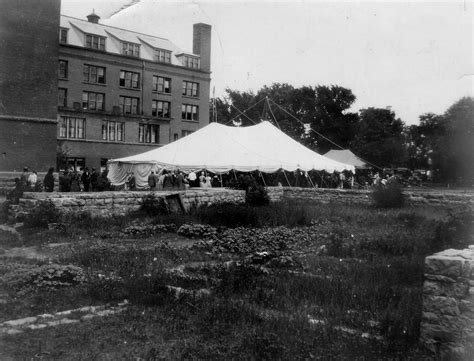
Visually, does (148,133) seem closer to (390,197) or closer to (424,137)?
(390,197)

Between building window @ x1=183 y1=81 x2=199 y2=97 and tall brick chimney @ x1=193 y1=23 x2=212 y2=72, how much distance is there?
211 centimetres

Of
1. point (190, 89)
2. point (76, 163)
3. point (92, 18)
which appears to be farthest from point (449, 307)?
point (92, 18)

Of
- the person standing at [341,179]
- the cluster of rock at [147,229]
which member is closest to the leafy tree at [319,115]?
the person standing at [341,179]

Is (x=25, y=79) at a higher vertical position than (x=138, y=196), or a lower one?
higher

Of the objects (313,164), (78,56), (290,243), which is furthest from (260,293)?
(78,56)

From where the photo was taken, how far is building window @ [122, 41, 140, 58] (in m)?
49.0

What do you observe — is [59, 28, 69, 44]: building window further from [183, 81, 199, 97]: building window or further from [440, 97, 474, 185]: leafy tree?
[440, 97, 474, 185]: leafy tree

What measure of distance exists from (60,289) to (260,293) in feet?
8.92

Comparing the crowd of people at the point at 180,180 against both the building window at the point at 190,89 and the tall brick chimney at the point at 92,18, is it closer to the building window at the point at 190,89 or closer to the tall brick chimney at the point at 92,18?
the building window at the point at 190,89

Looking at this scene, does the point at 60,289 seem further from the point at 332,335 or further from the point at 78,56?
the point at 78,56

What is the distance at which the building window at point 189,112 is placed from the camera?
5325 centimetres

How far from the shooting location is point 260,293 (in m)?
6.50

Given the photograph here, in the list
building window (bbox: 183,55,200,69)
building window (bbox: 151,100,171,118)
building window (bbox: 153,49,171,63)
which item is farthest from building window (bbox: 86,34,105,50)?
building window (bbox: 183,55,200,69)

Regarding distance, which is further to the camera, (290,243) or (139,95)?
(139,95)
